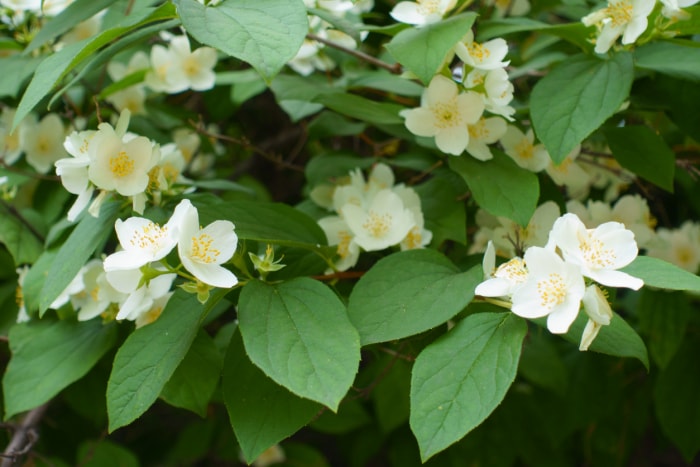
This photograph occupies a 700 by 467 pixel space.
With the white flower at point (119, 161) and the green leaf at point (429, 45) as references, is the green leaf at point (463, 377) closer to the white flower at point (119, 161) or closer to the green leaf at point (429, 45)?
the green leaf at point (429, 45)

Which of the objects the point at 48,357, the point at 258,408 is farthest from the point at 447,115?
the point at 48,357

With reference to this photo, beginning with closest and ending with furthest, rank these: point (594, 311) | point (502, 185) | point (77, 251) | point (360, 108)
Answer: point (594, 311) → point (77, 251) → point (502, 185) → point (360, 108)

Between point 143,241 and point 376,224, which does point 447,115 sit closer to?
point 376,224

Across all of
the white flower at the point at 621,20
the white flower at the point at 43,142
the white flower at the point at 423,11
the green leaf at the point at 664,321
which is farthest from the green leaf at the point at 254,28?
the green leaf at the point at 664,321

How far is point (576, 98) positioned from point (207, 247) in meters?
0.64

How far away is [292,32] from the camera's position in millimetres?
1019

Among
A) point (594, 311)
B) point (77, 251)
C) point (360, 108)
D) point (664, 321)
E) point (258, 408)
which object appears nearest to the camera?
point (594, 311)

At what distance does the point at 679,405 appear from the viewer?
1.82m

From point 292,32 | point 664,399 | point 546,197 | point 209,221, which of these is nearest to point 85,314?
point 209,221

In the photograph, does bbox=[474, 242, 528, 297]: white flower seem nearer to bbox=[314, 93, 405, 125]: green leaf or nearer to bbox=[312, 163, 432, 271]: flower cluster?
bbox=[312, 163, 432, 271]: flower cluster

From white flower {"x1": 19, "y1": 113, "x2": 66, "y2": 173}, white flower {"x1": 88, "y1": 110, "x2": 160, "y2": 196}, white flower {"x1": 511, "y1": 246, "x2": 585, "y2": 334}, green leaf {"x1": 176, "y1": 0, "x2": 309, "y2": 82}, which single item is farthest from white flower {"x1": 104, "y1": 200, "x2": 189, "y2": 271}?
white flower {"x1": 19, "y1": 113, "x2": 66, "y2": 173}

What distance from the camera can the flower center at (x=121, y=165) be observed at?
1182 mm

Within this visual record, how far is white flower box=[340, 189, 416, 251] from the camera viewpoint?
1.30 meters

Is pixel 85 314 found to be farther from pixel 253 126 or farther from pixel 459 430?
pixel 253 126
